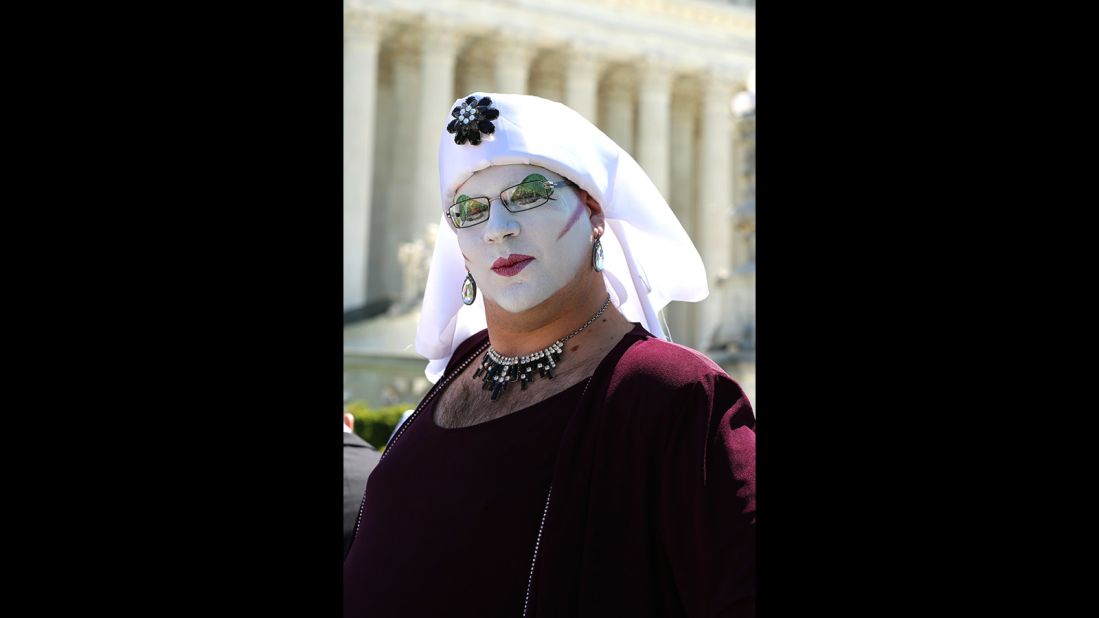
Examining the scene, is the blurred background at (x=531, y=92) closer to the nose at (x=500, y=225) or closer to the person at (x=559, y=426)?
the person at (x=559, y=426)

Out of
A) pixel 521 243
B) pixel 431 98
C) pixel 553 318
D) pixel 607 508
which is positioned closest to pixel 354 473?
pixel 553 318

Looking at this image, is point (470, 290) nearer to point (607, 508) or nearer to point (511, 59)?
point (607, 508)

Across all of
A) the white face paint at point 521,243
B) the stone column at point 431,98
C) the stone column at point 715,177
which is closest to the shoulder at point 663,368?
the white face paint at point 521,243

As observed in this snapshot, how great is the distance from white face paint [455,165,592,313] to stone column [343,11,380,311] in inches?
1190

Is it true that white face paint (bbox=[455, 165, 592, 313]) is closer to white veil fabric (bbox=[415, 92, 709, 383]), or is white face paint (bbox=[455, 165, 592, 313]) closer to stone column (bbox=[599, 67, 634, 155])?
white veil fabric (bbox=[415, 92, 709, 383])

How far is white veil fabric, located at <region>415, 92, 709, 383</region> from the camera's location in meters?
3.48

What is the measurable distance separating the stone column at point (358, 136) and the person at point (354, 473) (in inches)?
1124

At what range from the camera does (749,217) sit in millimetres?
16812

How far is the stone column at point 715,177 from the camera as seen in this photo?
4247cm

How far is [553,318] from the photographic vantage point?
11.7ft

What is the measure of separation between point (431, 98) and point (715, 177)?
11.5 meters
